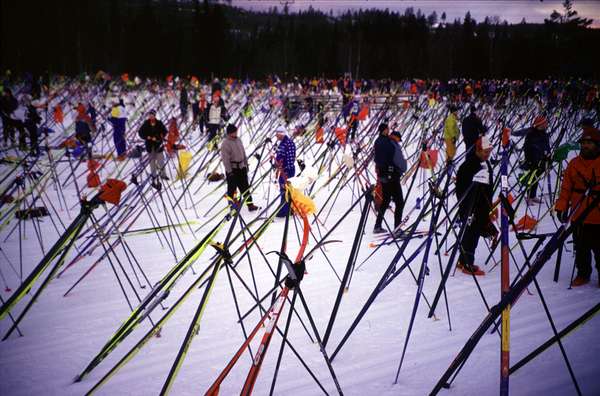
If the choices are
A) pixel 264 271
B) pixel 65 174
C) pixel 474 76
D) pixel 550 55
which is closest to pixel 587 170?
pixel 264 271

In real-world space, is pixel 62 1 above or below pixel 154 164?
above

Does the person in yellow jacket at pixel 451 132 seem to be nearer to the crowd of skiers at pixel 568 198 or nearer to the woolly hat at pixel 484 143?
the crowd of skiers at pixel 568 198

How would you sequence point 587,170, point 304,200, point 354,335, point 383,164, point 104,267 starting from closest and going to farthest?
point 304,200, point 354,335, point 587,170, point 104,267, point 383,164

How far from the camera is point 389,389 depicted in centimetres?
239

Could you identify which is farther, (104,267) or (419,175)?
(419,175)

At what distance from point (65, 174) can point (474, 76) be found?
122 ft

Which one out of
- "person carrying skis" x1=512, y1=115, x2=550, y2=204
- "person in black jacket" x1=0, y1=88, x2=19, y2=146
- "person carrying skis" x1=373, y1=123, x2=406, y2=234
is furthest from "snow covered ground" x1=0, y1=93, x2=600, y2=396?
"person in black jacket" x1=0, y1=88, x2=19, y2=146

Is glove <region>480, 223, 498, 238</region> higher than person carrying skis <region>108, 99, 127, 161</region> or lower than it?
lower

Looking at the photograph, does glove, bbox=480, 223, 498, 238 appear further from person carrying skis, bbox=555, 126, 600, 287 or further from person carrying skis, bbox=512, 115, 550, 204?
person carrying skis, bbox=512, 115, 550, 204

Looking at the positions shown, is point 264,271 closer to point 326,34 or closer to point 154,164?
point 154,164

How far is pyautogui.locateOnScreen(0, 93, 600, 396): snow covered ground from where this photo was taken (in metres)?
2.45

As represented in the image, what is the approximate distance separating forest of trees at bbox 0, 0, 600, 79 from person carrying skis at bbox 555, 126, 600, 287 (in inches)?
961

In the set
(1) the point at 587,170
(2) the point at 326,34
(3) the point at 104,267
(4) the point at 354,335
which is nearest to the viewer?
(4) the point at 354,335

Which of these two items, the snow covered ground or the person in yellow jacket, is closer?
the snow covered ground
